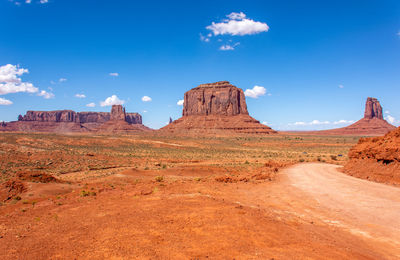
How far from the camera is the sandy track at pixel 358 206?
7.76 metres

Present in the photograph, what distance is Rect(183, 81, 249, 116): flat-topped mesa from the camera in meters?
140

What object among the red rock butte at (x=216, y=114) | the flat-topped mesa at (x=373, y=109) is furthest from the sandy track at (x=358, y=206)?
the flat-topped mesa at (x=373, y=109)

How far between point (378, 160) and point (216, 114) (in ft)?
409

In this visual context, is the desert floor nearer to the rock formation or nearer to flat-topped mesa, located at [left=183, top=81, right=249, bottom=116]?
flat-topped mesa, located at [left=183, top=81, right=249, bottom=116]

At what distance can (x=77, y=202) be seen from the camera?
11344 millimetres

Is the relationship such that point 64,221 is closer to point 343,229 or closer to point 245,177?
point 343,229

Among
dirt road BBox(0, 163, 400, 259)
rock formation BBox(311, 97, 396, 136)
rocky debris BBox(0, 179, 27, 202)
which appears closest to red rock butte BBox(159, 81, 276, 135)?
rock formation BBox(311, 97, 396, 136)

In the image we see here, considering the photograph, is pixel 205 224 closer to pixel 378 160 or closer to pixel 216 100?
pixel 378 160

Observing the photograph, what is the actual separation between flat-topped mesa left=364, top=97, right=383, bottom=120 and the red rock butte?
324 ft

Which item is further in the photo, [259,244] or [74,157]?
[74,157]

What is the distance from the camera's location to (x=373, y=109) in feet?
568

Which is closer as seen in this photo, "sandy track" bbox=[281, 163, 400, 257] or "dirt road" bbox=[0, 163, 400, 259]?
"dirt road" bbox=[0, 163, 400, 259]

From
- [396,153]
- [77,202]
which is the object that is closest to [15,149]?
[77,202]

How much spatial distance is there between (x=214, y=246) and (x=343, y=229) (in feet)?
16.3
